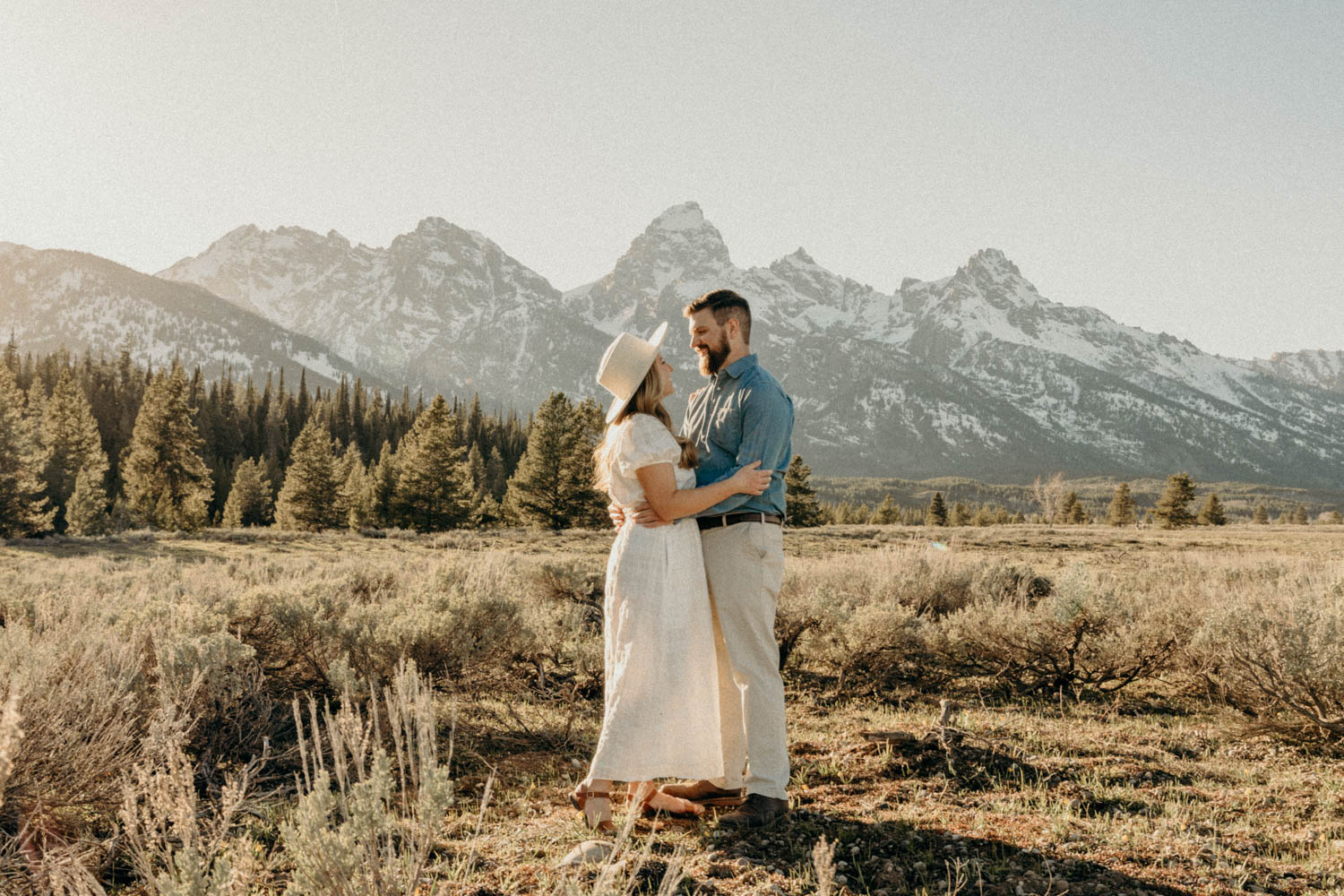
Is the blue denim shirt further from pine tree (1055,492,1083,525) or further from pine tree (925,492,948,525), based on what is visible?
pine tree (1055,492,1083,525)

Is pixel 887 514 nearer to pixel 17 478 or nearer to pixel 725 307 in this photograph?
pixel 17 478

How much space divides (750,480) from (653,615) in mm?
784

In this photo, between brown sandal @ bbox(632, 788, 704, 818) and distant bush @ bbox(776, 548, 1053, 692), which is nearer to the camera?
brown sandal @ bbox(632, 788, 704, 818)

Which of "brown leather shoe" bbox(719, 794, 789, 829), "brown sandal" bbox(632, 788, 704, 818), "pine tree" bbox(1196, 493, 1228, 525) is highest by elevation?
"brown leather shoe" bbox(719, 794, 789, 829)

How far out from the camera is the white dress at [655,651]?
352 cm

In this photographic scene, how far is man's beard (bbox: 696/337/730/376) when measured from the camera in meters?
3.94

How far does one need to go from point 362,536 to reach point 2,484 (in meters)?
15.1

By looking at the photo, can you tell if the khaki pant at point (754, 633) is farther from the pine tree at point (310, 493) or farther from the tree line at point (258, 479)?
the pine tree at point (310, 493)

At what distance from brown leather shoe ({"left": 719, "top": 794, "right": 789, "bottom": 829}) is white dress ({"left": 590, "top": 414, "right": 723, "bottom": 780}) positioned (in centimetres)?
21

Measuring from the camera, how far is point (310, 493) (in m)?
44.7

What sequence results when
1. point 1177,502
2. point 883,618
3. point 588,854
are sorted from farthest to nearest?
point 1177,502
point 883,618
point 588,854

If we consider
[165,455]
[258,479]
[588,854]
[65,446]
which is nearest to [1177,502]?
[258,479]

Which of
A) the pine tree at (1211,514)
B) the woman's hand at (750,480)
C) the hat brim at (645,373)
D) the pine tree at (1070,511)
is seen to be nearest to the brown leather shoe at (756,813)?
the woman's hand at (750,480)

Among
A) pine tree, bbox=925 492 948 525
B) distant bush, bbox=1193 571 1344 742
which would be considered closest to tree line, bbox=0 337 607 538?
distant bush, bbox=1193 571 1344 742
